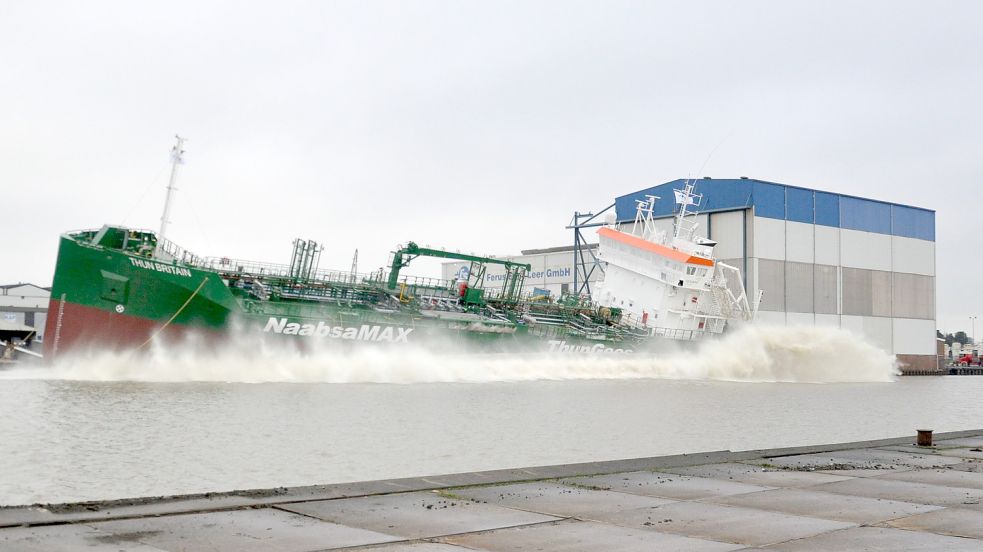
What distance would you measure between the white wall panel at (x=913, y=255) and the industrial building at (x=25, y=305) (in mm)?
54878

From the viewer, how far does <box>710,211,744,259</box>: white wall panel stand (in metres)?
49.7

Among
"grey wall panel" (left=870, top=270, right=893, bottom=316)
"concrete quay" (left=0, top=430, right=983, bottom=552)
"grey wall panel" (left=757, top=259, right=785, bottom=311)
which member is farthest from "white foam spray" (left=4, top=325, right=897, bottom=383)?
"concrete quay" (left=0, top=430, right=983, bottom=552)

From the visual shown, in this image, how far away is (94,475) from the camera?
456 inches

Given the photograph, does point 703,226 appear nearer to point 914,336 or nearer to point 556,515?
point 914,336

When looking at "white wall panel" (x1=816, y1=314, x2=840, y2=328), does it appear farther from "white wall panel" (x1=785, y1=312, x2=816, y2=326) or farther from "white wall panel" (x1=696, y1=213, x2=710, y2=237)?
"white wall panel" (x1=696, y1=213, x2=710, y2=237)

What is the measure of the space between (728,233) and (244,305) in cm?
3124

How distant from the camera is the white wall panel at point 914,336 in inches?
2202

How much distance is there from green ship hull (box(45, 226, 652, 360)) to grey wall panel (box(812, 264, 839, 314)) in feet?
71.7

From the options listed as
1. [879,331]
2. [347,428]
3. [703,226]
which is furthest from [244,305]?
[879,331]

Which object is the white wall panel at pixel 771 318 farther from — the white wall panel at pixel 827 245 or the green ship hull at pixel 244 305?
the green ship hull at pixel 244 305

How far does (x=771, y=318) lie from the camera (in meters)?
49.3

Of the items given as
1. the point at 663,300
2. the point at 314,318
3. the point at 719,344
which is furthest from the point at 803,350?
the point at 314,318

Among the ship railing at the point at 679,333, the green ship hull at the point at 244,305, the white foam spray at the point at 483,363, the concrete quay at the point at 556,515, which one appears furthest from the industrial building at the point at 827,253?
the concrete quay at the point at 556,515

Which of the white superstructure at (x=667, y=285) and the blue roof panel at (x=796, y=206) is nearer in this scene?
the white superstructure at (x=667, y=285)
